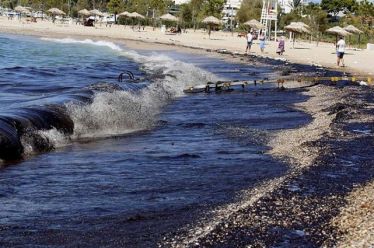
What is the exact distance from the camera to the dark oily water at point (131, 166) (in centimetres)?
603

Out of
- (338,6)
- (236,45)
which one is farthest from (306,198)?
(338,6)

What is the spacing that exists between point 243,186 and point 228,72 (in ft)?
71.6

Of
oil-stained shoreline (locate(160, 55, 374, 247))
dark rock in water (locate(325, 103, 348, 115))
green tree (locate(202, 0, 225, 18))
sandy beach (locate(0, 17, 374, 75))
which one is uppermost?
green tree (locate(202, 0, 225, 18))

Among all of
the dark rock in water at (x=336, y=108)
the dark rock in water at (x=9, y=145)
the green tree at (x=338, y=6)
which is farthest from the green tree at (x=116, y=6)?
the dark rock in water at (x=9, y=145)

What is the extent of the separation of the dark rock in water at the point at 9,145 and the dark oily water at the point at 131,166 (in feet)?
0.61

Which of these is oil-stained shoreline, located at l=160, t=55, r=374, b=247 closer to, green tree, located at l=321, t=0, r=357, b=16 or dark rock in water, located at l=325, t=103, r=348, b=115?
dark rock in water, located at l=325, t=103, r=348, b=115

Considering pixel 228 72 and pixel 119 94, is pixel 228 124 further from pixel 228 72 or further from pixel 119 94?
pixel 228 72

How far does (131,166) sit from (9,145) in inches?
84.8

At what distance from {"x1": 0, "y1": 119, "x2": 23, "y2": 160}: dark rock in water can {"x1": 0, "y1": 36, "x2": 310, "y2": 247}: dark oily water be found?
0.61 feet

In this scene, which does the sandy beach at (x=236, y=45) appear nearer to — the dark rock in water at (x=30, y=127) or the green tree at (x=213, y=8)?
the green tree at (x=213, y=8)

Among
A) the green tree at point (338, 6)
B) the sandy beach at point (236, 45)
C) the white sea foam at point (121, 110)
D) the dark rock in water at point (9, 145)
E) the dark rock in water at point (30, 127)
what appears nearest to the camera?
the dark rock in water at point (9, 145)

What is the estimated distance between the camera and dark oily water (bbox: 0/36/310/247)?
6031 mm

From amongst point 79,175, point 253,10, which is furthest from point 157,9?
point 79,175

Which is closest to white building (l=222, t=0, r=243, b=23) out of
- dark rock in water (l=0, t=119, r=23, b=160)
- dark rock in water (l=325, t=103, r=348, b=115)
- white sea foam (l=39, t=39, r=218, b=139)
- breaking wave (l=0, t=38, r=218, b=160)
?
white sea foam (l=39, t=39, r=218, b=139)
